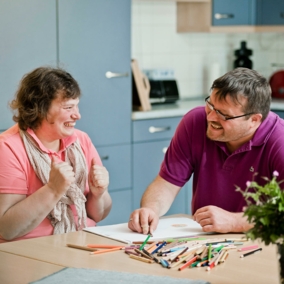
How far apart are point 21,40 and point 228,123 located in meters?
1.60

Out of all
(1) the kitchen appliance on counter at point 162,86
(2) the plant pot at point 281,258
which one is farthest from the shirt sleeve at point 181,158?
(1) the kitchen appliance on counter at point 162,86

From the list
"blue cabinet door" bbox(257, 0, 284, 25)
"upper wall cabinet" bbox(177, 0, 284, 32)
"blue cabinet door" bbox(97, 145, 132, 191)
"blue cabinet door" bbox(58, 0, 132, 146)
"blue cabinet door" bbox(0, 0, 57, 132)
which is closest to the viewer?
"blue cabinet door" bbox(0, 0, 57, 132)

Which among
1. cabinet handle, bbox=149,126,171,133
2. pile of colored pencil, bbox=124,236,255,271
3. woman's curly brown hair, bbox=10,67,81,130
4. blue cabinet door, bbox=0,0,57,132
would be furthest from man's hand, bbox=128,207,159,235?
cabinet handle, bbox=149,126,171,133

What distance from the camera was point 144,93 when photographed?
4.24 m

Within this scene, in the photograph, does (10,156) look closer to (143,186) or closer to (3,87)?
(3,87)

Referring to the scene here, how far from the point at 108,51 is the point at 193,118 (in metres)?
1.47

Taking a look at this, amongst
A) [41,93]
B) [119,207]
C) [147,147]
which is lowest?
[119,207]

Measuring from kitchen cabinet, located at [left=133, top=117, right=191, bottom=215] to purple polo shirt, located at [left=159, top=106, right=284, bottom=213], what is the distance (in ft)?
5.04

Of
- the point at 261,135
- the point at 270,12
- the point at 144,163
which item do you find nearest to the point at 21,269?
the point at 261,135

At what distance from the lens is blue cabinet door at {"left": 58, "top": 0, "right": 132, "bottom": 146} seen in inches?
149

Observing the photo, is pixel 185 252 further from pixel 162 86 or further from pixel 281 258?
pixel 162 86

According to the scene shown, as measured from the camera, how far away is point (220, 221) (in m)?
2.19

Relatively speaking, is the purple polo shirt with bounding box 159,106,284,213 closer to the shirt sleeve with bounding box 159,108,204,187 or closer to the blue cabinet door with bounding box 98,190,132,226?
the shirt sleeve with bounding box 159,108,204,187

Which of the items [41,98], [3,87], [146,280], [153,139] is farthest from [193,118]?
[153,139]
